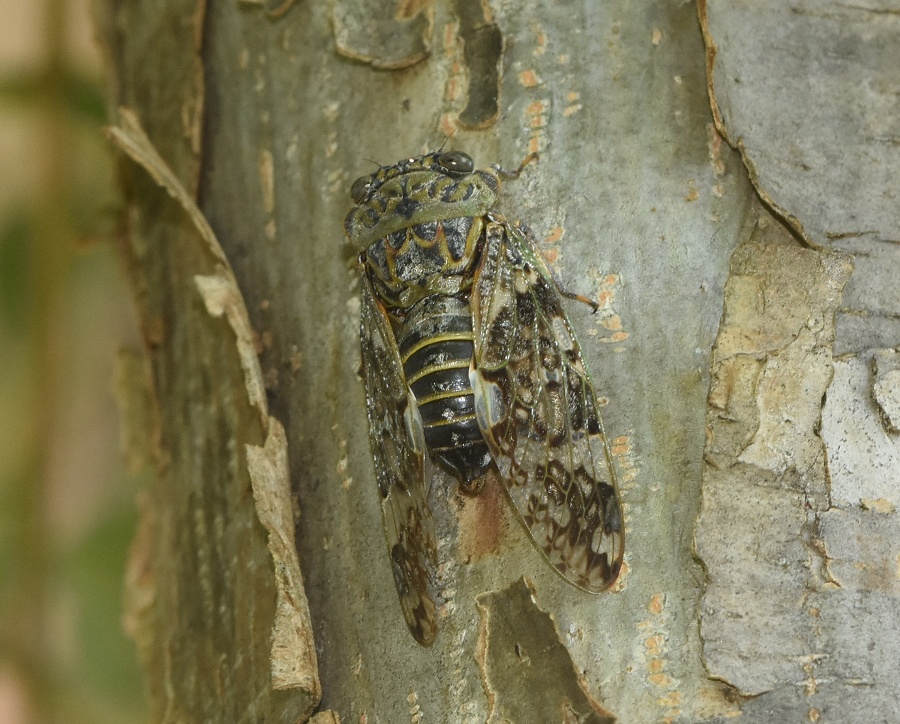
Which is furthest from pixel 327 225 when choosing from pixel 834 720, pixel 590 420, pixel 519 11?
pixel 834 720

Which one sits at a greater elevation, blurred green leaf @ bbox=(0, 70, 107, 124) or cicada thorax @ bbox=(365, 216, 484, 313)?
blurred green leaf @ bbox=(0, 70, 107, 124)

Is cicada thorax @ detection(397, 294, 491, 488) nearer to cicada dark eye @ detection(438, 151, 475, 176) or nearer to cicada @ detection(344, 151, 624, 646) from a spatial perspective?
cicada @ detection(344, 151, 624, 646)

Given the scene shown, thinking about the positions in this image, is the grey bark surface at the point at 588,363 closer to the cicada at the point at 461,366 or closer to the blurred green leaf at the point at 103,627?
the cicada at the point at 461,366

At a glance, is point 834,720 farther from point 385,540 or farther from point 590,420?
point 385,540

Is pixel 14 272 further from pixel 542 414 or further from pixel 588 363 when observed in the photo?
pixel 588 363

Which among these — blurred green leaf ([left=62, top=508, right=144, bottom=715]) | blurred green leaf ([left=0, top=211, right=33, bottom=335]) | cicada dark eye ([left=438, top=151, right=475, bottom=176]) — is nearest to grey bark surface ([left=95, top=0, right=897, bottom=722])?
cicada dark eye ([left=438, top=151, right=475, bottom=176])

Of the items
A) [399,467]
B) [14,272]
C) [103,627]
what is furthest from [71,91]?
[399,467]

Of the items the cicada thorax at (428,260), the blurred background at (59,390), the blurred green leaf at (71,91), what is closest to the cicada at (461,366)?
the cicada thorax at (428,260)
